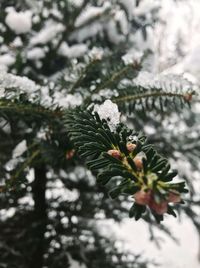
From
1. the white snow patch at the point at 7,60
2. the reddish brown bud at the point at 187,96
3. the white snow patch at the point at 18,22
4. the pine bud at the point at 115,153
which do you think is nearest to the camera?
the pine bud at the point at 115,153

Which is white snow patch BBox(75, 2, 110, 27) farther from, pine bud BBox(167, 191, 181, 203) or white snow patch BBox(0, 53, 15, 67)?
pine bud BBox(167, 191, 181, 203)

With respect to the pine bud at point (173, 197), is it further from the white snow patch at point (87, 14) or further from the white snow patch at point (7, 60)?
the white snow patch at point (87, 14)

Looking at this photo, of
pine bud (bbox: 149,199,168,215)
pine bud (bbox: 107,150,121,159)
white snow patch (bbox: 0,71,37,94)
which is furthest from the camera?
white snow patch (bbox: 0,71,37,94)

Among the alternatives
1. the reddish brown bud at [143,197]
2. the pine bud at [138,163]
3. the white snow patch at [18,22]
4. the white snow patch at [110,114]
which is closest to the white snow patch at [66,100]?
the white snow patch at [110,114]

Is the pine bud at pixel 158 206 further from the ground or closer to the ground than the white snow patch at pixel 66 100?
closer to the ground

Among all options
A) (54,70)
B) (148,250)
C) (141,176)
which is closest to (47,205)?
(54,70)

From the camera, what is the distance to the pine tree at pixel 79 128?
71 cm

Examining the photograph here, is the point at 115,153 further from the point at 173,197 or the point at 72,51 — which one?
the point at 72,51

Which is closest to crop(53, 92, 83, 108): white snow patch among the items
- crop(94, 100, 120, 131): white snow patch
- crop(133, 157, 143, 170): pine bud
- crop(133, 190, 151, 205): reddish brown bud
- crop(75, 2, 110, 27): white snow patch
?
crop(94, 100, 120, 131): white snow patch

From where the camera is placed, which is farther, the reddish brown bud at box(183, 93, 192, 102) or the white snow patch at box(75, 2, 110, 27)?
the white snow patch at box(75, 2, 110, 27)

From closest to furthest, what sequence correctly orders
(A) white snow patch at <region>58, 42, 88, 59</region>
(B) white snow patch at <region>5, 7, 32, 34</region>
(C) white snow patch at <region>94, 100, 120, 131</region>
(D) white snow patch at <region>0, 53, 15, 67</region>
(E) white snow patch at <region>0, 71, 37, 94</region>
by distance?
(C) white snow patch at <region>94, 100, 120, 131</region> < (E) white snow patch at <region>0, 71, 37, 94</region> < (D) white snow patch at <region>0, 53, 15, 67</region> < (B) white snow patch at <region>5, 7, 32, 34</region> < (A) white snow patch at <region>58, 42, 88, 59</region>

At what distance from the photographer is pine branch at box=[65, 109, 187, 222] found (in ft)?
1.73

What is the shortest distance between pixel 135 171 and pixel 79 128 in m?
0.24

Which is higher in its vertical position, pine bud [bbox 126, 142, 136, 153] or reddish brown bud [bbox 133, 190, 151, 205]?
pine bud [bbox 126, 142, 136, 153]
